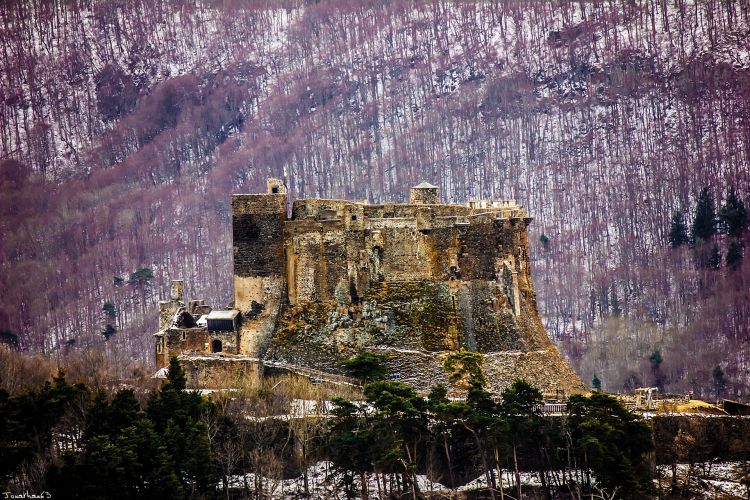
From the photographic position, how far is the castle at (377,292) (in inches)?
4737

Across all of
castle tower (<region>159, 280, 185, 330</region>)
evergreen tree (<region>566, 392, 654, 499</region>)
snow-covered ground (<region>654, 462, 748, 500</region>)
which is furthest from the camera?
castle tower (<region>159, 280, 185, 330</region>)

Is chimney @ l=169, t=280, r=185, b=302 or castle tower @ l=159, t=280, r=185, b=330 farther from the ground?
chimney @ l=169, t=280, r=185, b=302

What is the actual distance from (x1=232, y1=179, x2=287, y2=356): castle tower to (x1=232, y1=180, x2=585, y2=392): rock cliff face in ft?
0.22

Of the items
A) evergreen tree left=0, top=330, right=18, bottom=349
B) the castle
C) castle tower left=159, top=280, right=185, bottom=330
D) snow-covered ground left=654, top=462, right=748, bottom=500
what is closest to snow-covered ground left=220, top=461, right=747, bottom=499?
snow-covered ground left=654, top=462, right=748, bottom=500

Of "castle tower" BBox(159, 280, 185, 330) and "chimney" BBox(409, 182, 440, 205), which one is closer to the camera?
"chimney" BBox(409, 182, 440, 205)

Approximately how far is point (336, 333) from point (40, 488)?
84.8ft

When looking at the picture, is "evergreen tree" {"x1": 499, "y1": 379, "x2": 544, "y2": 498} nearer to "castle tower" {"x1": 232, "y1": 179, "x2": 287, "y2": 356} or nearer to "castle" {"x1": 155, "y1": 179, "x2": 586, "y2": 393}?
"castle" {"x1": 155, "y1": 179, "x2": 586, "y2": 393}

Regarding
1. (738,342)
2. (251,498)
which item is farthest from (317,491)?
(738,342)

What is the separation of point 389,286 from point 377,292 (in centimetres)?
92

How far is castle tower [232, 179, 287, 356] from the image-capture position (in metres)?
123

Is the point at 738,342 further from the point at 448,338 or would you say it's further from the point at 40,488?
the point at 40,488

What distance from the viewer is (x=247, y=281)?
123500mm

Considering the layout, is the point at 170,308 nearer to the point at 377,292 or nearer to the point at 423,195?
the point at 377,292

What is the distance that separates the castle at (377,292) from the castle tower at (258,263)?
0.07 m
